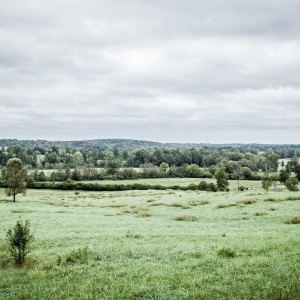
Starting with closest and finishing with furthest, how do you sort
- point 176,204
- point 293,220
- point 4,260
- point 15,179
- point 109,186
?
point 4,260
point 293,220
point 176,204
point 15,179
point 109,186

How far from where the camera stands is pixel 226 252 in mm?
18938

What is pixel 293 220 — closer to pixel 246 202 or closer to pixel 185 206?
pixel 246 202

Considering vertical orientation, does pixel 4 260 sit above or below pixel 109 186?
above

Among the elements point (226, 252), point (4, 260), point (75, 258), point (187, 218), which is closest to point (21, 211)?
point (187, 218)

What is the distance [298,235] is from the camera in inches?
990

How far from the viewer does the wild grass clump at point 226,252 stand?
18719 mm

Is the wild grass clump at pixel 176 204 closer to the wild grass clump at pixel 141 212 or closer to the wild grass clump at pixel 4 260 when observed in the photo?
the wild grass clump at pixel 141 212

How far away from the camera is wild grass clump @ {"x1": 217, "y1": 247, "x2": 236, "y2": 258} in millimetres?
18719

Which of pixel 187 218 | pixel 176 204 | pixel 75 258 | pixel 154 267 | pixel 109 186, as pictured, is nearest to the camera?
pixel 154 267

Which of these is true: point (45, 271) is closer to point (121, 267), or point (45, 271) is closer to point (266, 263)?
point (121, 267)

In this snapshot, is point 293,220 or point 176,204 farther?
point 176,204

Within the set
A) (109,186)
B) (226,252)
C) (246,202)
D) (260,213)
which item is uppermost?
(226,252)

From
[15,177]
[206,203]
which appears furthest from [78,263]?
[15,177]

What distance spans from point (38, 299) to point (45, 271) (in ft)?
15.0
